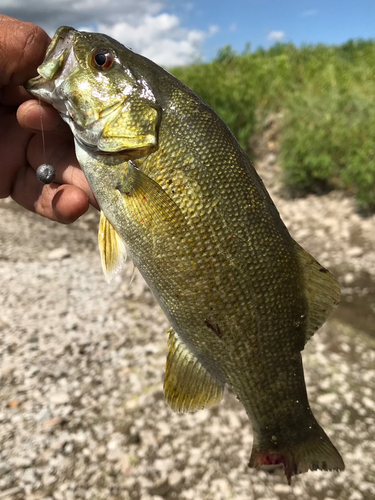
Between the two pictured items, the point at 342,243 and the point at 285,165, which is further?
the point at 285,165

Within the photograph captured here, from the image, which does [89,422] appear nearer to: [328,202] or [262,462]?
[262,462]

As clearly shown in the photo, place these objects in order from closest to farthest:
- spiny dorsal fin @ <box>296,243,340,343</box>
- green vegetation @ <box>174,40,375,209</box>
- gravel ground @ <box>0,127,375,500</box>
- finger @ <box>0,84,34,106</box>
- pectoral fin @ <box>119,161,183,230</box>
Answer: pectoral fin @ <box>119,161,183,230</box>, spiny dorsal fin @ <box>296,243,340,343</box>, finger @ <box>0,84,34,106</box>, gravel ground @ <box>0,127,375,500</box>, green vegetation @ <box>174,40,375,209</box>

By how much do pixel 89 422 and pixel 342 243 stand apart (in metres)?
4.19

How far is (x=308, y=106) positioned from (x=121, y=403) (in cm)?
603

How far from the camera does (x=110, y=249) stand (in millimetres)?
1955

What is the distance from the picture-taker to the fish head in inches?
71.6

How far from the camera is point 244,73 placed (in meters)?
9.03

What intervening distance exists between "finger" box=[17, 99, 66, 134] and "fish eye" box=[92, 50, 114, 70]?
19.7 inches

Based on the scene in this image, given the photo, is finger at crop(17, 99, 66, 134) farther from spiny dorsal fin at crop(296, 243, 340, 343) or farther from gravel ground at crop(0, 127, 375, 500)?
gravel ground at crop(0, 127, 375, 500)

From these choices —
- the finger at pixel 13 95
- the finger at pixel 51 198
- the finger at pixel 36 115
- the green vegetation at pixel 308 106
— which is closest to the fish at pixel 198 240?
the finger at pixel 36 115

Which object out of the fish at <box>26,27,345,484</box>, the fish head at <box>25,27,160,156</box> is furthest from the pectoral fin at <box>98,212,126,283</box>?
the fish head at <box>25,27,160,156</box>

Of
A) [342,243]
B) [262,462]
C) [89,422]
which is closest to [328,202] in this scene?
[342,243]

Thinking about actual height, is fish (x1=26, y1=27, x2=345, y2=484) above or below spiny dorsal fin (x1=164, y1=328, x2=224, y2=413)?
above

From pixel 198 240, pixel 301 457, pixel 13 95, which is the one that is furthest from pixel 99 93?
pixel 301 457
